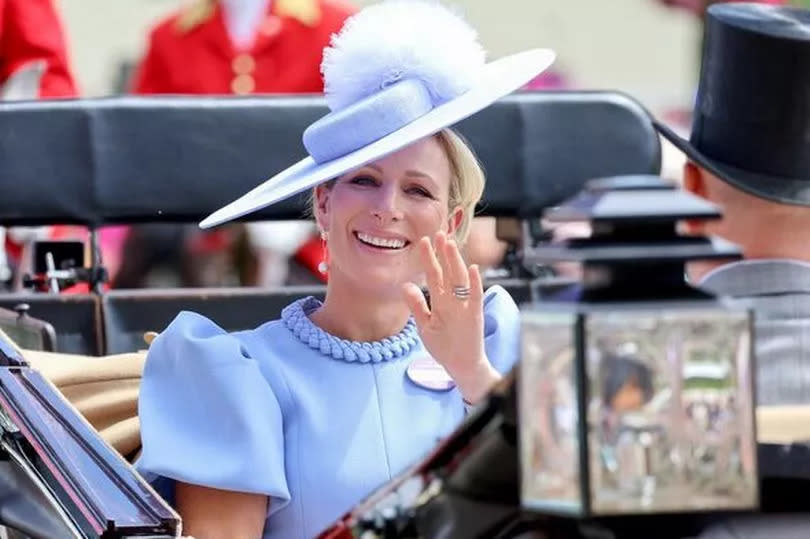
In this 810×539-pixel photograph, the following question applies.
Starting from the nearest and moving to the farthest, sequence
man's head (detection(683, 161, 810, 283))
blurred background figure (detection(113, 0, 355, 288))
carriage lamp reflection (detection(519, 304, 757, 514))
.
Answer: carriage lamp reflection (detection(519, 304, 757, 514))
man's head (detection(683, 161, 810, 283))
blurred background figure (detection(113, 0, 355, 288))

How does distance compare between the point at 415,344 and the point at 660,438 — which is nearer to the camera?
the point at 660,438

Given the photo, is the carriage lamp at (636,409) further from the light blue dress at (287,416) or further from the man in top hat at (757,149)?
the man in top hat at (757,149)

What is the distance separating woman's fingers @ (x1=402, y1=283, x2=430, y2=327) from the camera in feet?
7.90

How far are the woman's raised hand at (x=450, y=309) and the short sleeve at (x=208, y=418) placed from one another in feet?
0.82

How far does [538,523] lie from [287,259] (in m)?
3.39

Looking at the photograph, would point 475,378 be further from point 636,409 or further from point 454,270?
point 636,409

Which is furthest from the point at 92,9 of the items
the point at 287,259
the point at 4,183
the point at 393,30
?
the point at 393,30

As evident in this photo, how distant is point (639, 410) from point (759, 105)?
5.03 feet

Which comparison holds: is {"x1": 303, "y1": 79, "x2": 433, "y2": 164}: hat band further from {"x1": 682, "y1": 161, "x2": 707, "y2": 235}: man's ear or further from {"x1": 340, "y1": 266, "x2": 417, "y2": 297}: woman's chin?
{"x1": 682, "y1": 161, "x2": 707, "y2": 235}: man's ear

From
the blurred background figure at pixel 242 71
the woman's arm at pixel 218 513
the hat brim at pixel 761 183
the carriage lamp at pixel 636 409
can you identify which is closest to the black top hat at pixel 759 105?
the hat brim at pixel 761 183

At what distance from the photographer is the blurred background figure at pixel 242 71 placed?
16.9ft

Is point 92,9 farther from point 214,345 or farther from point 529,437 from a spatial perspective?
point 529,437

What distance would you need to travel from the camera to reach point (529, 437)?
1678 mm

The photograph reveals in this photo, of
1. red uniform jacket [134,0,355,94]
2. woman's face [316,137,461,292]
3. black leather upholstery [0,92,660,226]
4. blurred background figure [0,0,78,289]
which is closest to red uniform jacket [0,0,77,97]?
blurred background figure [0,0,78,289]
